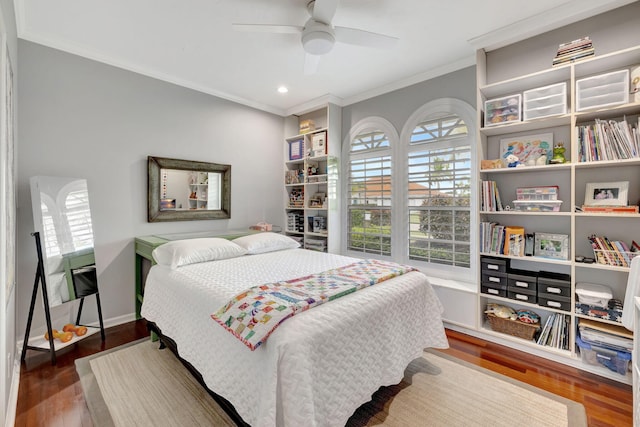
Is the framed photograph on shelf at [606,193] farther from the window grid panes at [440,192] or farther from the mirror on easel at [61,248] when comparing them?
the mirror on easel at [61,248]

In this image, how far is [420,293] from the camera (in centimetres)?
205

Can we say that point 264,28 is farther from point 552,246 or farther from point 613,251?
point 613,251

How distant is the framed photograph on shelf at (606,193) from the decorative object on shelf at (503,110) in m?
0.75

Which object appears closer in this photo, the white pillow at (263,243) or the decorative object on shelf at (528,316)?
the decorative object on shelf at (528,316)

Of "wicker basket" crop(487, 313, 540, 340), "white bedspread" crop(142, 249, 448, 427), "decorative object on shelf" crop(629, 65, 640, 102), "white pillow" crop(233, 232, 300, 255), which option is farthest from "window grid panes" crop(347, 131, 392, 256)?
"decorative object on shelf" crop(629, 65, 640, 102)

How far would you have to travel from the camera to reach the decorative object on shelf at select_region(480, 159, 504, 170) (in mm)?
2525

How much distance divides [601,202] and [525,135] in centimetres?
78

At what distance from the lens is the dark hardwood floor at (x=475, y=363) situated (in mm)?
1708

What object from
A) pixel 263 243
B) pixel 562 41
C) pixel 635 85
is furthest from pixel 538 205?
pixel 263 243

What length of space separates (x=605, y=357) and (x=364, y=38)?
2.84 metres

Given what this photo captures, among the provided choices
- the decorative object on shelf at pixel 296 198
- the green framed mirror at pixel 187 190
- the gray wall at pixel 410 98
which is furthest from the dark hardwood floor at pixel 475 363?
the decorative object on shelf at pixel 296 198

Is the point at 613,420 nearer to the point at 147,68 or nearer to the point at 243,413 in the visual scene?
the point at 243,413

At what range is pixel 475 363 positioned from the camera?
89.4 inches

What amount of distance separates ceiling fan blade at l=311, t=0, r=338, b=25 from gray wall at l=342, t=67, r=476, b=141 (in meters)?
1.55
